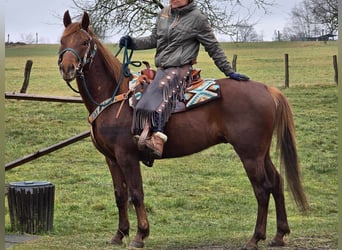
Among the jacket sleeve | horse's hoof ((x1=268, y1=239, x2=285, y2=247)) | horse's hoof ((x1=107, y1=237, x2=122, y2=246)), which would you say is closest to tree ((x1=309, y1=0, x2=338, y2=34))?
the jacket sleeve

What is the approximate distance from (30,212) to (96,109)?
1.76 m

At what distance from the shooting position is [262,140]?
5500 mm

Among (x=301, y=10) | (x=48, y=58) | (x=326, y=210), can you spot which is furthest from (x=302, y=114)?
(x=48, y=58)

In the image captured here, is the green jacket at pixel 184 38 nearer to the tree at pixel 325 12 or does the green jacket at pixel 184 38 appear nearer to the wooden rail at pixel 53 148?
the wooden rail at pixel 53 148

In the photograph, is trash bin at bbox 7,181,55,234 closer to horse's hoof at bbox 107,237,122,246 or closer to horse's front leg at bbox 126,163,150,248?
horse's hoof at bbox 107,237,122,246

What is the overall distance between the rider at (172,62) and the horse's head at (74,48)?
2.25 feet

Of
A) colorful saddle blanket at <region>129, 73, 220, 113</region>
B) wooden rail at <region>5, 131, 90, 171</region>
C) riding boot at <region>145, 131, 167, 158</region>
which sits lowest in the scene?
wooden rail at <region>5, 131, 90, 171</region>

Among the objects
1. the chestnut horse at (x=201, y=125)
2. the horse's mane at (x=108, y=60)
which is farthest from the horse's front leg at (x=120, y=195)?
the horse's mane at (x=108, y=60)

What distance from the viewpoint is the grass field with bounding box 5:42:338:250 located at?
21.5ft

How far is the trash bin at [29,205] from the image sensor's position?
665cm

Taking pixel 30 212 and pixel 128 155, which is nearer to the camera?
pixel 128 155

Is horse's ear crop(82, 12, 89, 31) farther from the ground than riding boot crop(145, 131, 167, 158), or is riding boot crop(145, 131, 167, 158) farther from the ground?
horse's ear crop(82, 12, 89, 31)

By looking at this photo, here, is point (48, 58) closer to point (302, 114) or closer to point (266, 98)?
point (302, 114)

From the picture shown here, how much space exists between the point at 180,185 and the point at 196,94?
5012 millimetres
